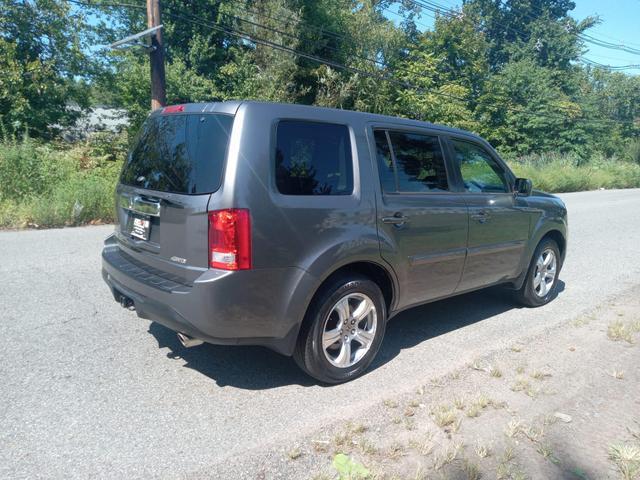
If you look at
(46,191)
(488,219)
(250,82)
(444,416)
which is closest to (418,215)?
(488,219)

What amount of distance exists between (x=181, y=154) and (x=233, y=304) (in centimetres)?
111

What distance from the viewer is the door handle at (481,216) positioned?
4469mm

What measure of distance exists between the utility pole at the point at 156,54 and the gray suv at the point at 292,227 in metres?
9.22

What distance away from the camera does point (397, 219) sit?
12.3ft

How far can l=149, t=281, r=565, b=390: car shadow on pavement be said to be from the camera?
361 cm

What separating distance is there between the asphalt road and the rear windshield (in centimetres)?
135

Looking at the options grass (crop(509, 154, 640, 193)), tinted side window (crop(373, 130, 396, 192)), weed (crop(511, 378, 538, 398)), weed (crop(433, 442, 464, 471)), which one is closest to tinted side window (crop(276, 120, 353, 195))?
tinted side window (crop(373, 130, 396, 192))

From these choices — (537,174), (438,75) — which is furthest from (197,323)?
(438,75)

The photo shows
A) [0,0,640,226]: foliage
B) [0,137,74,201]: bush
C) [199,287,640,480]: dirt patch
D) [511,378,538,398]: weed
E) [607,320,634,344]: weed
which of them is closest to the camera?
[199,287,640,480]: dirt patch

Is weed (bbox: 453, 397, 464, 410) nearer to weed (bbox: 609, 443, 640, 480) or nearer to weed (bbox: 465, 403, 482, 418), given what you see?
weed (bbox: 465, 403, 482, 418)

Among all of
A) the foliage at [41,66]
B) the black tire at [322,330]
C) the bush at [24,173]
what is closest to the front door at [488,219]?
the black tire at [322,330]

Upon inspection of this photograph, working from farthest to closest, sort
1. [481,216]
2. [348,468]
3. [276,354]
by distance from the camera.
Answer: [481,216] < [276,354] < [348,468]

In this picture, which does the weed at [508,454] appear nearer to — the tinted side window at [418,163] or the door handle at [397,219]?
the door handle at [397,219]

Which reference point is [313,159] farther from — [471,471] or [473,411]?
[471,471]
